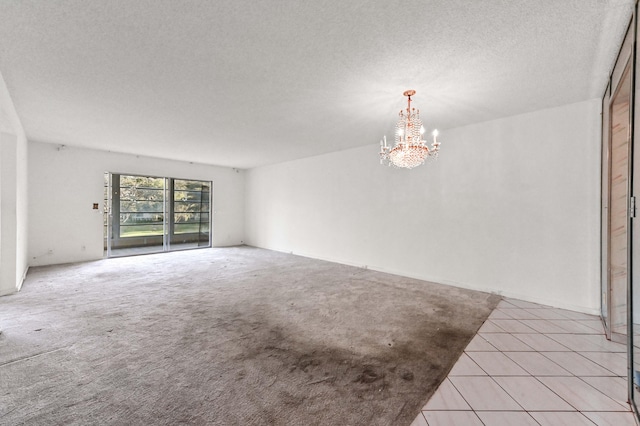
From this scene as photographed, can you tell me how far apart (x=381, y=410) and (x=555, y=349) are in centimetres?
182

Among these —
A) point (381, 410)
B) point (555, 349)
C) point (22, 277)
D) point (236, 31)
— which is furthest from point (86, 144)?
point (555, 349)

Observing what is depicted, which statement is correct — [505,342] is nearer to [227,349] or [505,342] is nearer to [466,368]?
[466,368]

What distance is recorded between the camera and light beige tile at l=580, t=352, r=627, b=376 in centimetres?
192

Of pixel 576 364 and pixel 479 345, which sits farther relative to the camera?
pixel 479 345

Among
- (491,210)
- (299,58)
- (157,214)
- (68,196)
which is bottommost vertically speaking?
(157,214)

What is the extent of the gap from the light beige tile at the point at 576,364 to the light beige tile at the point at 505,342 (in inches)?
6.4

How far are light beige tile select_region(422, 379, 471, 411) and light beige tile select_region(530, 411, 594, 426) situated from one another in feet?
1.22

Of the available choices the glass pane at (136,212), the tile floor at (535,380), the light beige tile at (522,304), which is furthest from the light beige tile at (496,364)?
the glass pane at (136,212)

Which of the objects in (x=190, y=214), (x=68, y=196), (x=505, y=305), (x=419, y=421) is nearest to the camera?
(x=419, y=421)

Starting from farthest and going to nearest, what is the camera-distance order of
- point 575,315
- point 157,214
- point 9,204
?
point 157,214
point 9,204
point 575,315

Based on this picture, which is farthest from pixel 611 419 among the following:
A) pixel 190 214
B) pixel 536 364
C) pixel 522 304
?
pixel 190 214

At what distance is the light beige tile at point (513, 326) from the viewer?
8.52ft

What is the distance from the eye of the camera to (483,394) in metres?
1.69

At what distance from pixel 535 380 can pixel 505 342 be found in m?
0.56
